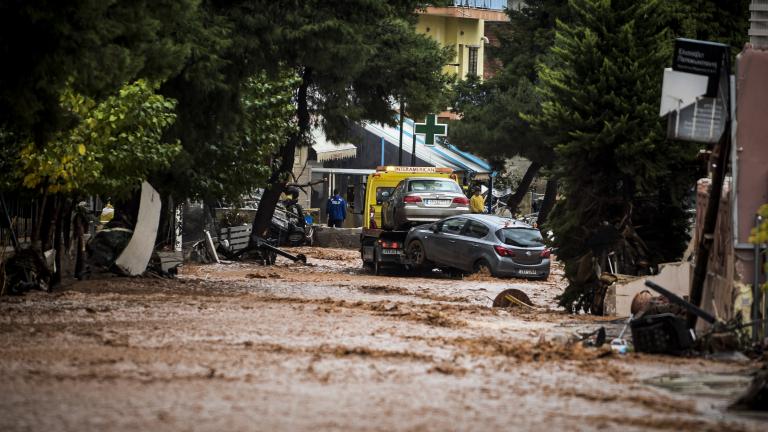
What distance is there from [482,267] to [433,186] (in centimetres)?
461

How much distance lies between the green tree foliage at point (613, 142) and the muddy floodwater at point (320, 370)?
1.76 meters

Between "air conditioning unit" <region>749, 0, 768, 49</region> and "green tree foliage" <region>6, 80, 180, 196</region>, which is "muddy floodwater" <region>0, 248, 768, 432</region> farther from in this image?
"air conditioning unit" <region>749, 0, 768, 49</region>

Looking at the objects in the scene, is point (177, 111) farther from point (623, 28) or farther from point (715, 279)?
point (715, 279)

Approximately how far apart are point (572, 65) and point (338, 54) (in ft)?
16.6

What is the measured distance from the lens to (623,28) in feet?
70.6

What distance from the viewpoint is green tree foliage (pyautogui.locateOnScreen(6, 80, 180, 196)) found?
19.9 metres

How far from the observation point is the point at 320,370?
12047 millimetres

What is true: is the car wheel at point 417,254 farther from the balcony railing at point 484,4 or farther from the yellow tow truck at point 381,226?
the balcony railing at point 484,4

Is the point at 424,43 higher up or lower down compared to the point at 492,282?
higher up

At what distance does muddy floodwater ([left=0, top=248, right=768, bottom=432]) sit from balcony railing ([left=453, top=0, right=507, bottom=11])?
5678 centimetres

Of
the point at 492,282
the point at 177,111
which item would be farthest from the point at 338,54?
the point at 492,282

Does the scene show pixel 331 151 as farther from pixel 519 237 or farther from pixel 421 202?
pixel 519 237

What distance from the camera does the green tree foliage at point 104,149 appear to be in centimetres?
1989

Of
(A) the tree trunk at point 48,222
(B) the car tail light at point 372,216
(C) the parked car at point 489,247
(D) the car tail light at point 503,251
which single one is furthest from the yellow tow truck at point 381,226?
(A) the tree trunk at point 48,222
